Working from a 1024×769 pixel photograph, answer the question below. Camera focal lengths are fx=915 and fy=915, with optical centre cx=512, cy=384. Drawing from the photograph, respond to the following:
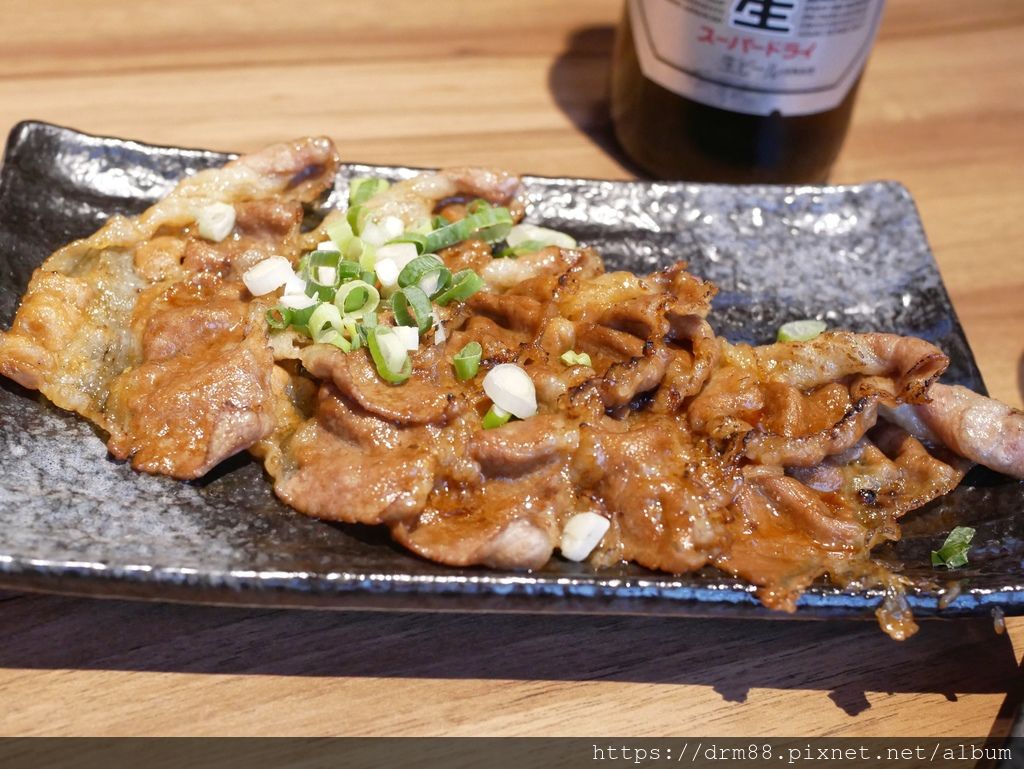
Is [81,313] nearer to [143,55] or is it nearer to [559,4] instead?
[143,55]

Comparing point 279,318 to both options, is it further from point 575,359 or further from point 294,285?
point 575,359

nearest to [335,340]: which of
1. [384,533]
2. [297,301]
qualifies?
[297,301]

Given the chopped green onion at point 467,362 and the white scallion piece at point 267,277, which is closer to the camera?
the chopped green onion at point 467,362

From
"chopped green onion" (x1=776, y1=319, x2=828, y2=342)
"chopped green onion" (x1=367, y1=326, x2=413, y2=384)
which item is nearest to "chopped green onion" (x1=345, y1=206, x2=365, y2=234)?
"chopped green onion" (x1=367, y1=326, x2=413, y2=384)

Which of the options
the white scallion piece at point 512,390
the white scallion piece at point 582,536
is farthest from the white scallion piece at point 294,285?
the white scallion piece at point 582,536

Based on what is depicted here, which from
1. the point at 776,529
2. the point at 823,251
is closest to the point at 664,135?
the point at 823,251

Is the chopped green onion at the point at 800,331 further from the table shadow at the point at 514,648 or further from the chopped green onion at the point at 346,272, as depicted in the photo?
the chopped green onion at the point at 346,272

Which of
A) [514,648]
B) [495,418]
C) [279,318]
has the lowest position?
[514,648]
